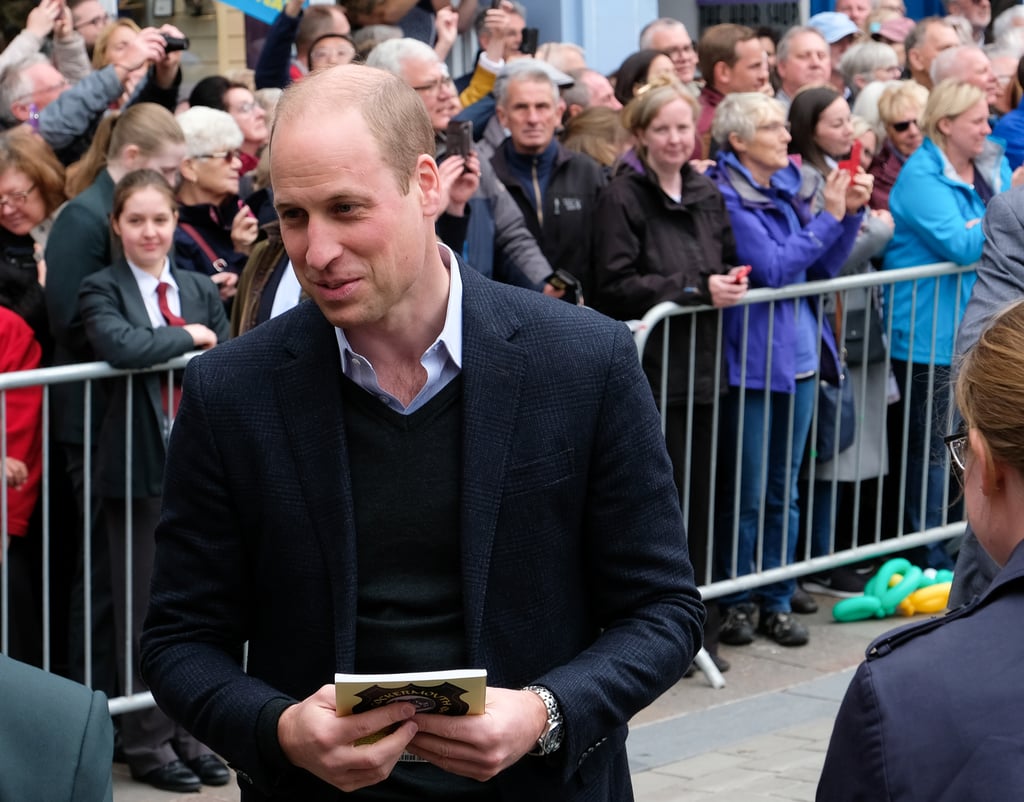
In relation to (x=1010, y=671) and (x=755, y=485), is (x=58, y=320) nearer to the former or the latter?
(x=755, y=485)

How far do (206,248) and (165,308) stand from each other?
80 centimetres

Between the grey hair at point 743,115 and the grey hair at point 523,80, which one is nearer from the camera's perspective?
the grey hair at point 743,115

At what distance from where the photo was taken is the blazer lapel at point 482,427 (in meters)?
2.56

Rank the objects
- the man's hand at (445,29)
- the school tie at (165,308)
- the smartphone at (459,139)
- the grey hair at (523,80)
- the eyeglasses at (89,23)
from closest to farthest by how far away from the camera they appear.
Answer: the school tie at (165,308) < the smartphone at (459,139) < the grey hair at (523,80) < the eyeglasses at (89,23) < the man's hand at (445,29)

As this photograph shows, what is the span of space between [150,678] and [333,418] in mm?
518

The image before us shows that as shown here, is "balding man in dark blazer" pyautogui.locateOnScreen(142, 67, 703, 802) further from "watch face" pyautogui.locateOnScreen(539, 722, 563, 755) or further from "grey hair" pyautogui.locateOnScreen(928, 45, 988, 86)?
"grey hair" pyautogui.locateOnScreen(928, 45, 988, 86)

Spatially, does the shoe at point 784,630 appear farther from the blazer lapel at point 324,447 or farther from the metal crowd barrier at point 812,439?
the blazer lapel at point 324,447

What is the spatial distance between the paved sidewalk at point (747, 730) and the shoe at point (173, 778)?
0.03 metres

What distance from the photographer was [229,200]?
6.90m

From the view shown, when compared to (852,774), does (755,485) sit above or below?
below

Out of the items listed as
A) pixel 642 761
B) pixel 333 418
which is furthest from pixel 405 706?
pixel 642 761

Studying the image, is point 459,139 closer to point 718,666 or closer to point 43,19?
point 718,666

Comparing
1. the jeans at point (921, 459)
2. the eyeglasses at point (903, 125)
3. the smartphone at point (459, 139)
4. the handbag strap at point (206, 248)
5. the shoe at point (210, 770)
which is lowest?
the shoe at point (210, 770)

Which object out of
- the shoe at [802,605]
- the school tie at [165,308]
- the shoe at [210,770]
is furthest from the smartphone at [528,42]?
the shoe at [210,770]
